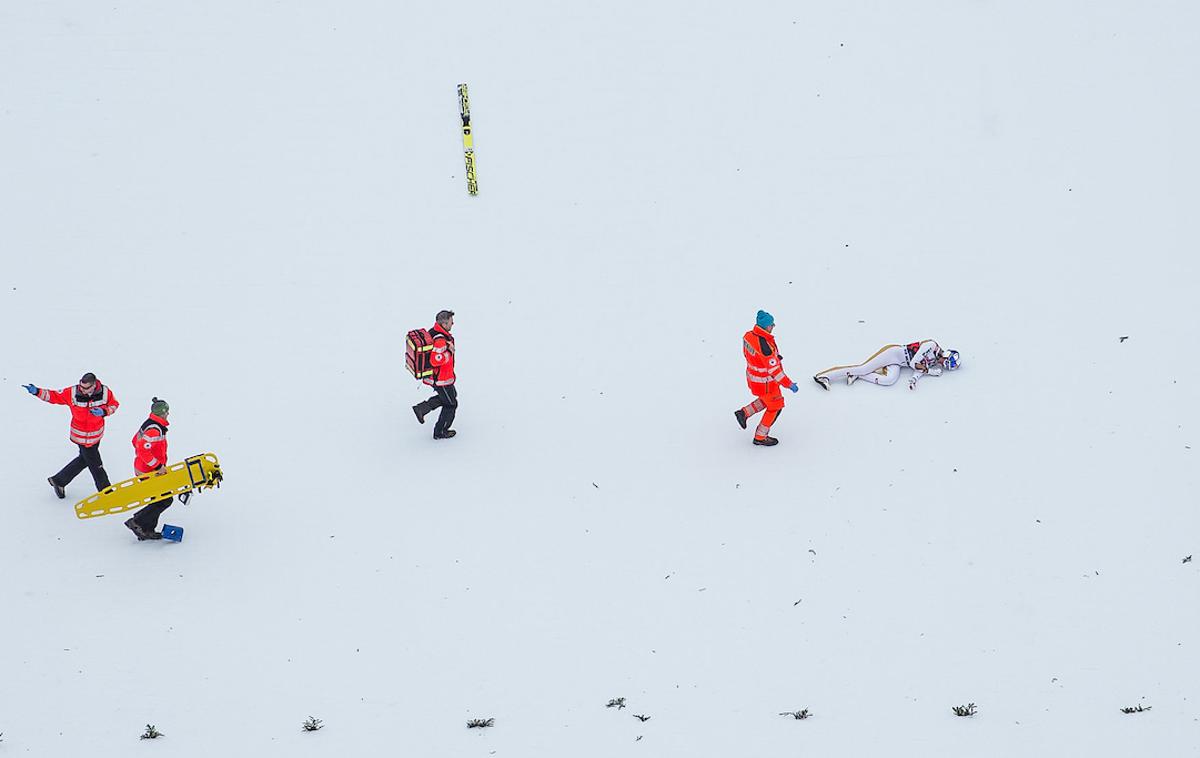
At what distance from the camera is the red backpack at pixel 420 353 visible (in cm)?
1346

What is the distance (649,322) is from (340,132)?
7.14 m

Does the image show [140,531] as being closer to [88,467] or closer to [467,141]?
[88,467]

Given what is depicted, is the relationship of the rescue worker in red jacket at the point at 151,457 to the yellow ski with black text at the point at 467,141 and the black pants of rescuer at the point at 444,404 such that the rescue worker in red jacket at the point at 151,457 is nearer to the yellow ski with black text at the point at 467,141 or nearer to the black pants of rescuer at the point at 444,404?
the black pants of rescuer at the point at 444,404

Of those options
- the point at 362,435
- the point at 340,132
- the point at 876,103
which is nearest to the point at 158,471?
the point at 362,435

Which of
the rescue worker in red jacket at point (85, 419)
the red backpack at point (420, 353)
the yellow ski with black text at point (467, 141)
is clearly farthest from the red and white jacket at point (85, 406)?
the yellow ski with black text at point (467, 141)

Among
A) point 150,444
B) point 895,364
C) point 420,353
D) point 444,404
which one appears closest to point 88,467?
point 150,444

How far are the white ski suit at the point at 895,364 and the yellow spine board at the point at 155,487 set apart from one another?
744 centimetres

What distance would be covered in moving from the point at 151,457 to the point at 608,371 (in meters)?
5.98

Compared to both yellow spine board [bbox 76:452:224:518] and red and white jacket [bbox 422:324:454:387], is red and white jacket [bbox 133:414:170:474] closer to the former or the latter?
yellow spine board [bbox 76:452:224:518]

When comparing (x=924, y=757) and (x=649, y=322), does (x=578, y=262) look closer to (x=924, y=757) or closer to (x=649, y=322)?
(x=649, y=322)

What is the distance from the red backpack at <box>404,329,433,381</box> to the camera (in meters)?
13.5

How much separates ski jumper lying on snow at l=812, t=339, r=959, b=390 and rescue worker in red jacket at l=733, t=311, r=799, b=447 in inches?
59.8

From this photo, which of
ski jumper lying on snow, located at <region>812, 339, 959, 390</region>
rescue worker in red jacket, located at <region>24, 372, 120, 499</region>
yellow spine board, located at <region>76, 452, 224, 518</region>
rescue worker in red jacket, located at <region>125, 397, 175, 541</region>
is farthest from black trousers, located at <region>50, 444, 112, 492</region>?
ski jumper lying on snow, located at <region>812, 339, 959, 390</region>

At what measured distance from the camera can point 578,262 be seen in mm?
17719
